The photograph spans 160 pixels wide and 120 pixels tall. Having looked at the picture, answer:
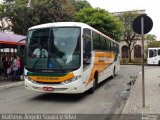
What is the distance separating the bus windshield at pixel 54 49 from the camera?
33.6ft

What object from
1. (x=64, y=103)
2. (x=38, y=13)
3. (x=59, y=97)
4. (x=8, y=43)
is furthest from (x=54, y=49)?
(x=38, y=13)

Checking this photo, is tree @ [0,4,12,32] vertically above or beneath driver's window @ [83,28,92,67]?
above

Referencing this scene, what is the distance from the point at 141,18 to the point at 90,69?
3961 mm

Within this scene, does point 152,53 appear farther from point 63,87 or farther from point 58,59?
point 63,87

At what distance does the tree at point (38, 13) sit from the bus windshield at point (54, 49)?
59.7 feet

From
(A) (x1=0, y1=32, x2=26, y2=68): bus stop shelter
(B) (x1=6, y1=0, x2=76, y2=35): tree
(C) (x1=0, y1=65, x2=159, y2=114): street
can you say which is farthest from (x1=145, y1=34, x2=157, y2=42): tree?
(C) (x1=0, y1=65, x2=159, y2=114): street

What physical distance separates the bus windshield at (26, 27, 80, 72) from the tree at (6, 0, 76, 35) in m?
18.2

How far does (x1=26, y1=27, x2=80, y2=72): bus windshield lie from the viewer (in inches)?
403

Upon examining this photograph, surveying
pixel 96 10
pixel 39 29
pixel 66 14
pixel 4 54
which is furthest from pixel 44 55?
pixel 96 10

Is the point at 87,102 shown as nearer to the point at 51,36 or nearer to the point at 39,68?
the point at 39,68

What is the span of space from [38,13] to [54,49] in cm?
1949

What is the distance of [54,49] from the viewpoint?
1041 cm

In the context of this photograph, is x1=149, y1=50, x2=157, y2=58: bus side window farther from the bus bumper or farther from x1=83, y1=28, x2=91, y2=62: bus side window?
the bus bumper

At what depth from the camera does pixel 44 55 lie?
34.1 feet
